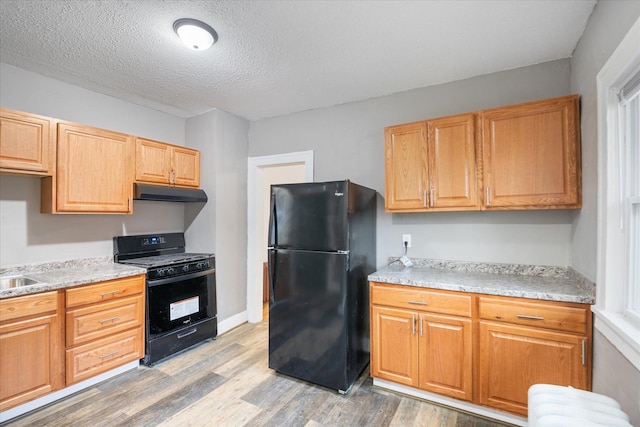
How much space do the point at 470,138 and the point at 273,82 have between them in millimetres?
1744

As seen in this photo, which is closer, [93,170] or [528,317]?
[528,317]

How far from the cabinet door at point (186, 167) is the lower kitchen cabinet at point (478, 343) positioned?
2.34 metres

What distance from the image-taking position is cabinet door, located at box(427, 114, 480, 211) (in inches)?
86.9

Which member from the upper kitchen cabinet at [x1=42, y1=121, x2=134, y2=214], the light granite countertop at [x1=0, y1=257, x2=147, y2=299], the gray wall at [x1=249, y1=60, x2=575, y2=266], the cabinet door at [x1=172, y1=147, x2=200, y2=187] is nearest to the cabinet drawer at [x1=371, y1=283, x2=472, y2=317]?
the gray wall at [x1=249, y1=60, x2=575, y2=266]

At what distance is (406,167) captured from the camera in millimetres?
2436

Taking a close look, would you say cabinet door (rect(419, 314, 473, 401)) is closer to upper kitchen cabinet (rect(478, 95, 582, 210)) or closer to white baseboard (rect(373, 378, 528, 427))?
white baseboard (rect(373, 378, 528, 427))

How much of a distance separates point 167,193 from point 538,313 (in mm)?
3219

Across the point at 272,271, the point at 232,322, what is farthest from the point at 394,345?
the point at 232,322

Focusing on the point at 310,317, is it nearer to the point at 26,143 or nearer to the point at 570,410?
the point at 570,410

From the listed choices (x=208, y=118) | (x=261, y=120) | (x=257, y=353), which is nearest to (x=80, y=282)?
(x=257, y=353)

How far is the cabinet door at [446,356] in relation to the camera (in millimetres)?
1958

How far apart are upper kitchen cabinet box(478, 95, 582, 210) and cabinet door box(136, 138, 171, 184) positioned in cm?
295

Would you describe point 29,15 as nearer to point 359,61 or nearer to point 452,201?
point 359,61

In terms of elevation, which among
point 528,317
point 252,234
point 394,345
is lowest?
point 394,345
